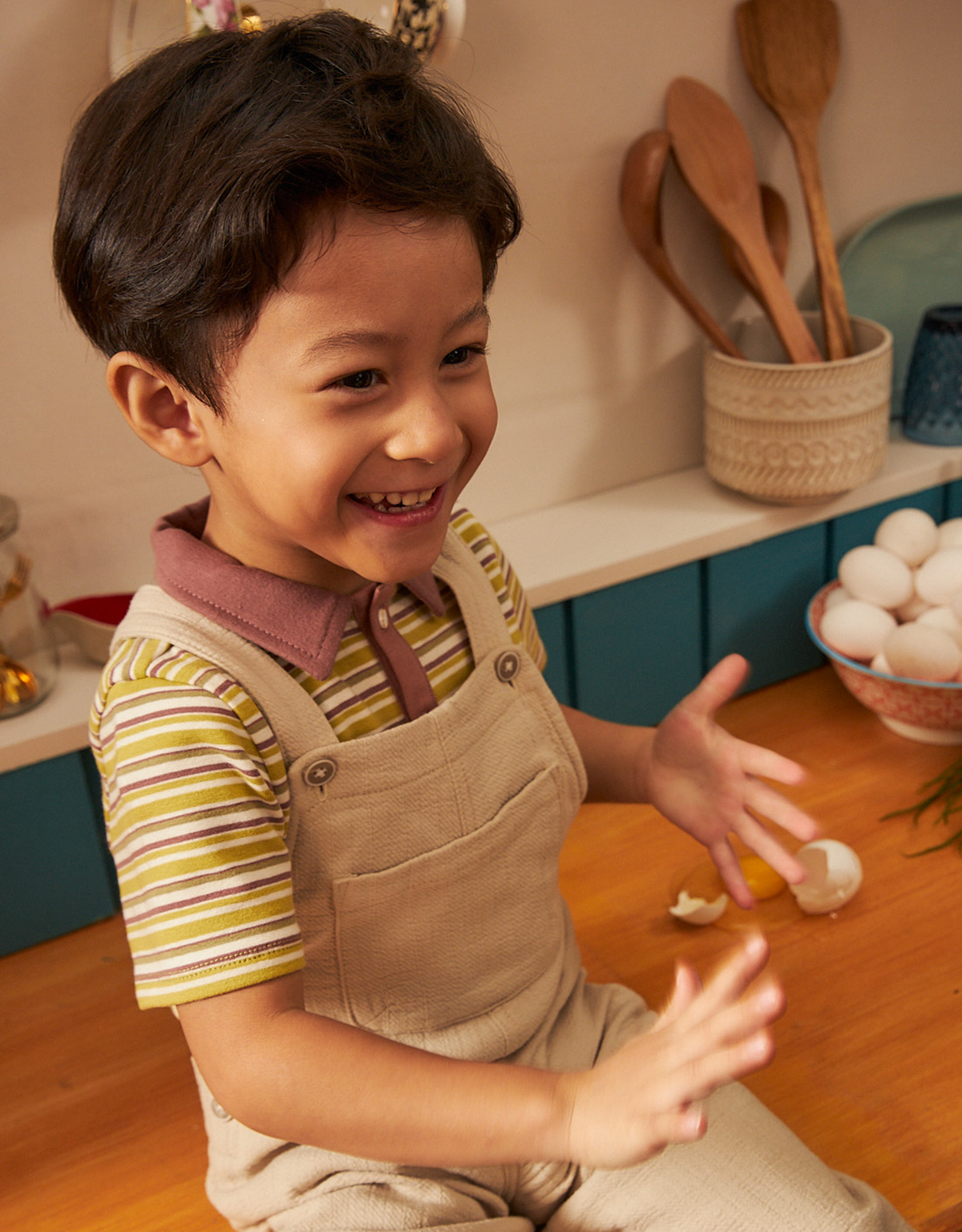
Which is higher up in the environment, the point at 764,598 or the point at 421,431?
the point at 421,431

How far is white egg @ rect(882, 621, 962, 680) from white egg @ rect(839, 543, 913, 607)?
0.05 metres

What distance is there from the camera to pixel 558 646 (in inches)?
39.6

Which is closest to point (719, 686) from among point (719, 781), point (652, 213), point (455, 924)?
point (719, 781)

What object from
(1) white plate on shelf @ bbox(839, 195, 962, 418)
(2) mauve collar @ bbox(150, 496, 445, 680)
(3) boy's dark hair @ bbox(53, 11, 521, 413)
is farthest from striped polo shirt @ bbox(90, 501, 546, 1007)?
(1) white plate on shelf @ bbox(839, 195, 962, 418)

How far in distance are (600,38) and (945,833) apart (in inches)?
26.5

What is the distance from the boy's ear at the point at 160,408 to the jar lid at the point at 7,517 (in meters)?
0.34

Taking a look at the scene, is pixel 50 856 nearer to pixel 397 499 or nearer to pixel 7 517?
pixel 7 517

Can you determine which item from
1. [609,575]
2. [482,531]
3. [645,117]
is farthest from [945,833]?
[645,117]

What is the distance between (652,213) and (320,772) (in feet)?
2.05

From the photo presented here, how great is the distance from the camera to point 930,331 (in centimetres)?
111

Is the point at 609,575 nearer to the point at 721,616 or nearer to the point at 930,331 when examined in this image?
the point at 721,616

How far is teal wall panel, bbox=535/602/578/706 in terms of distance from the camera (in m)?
0.99

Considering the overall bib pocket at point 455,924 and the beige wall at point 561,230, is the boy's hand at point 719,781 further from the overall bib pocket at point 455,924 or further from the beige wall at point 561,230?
the beige wall at point 561,230

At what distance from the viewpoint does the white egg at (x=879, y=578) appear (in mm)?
998
